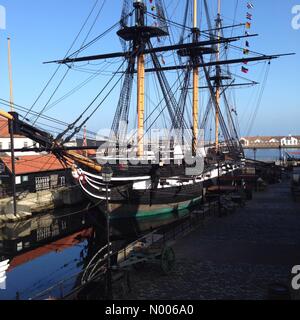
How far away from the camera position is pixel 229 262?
1464 centimetres

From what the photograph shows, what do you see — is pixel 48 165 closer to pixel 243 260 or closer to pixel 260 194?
pixel 260 194

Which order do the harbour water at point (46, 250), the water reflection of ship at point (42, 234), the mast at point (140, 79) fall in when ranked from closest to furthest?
the harbour water at point (46, 250) < the water reflection of ship at point (42, 234) < the mast at point (140, 79)

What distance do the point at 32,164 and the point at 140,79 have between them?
53.8 ft

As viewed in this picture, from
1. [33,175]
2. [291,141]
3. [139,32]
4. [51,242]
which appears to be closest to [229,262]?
[51,242]

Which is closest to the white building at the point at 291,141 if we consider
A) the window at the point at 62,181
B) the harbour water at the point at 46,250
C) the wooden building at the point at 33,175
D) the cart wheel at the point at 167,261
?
the window at the point at 62,181

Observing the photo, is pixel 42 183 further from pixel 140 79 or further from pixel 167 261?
pixel 167 261

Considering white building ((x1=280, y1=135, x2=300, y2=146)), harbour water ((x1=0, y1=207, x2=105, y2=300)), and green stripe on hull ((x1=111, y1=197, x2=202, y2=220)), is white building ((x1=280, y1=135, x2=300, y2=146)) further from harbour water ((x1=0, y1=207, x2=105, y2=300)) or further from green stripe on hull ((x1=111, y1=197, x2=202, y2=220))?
harbour water ((x1=0, y1=207, x2=105, y2=300))

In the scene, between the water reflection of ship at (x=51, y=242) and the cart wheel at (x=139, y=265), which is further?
the water reflection of ship at (x=51, y=242)

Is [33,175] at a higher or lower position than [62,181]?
higher

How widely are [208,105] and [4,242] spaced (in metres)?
37.8

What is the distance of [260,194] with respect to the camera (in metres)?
35.0

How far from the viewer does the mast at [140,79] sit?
31.0m

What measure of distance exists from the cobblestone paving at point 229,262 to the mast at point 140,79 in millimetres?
11111

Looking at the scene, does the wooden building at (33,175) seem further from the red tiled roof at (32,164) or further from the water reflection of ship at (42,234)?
the water reflection of ship at (42,234)
